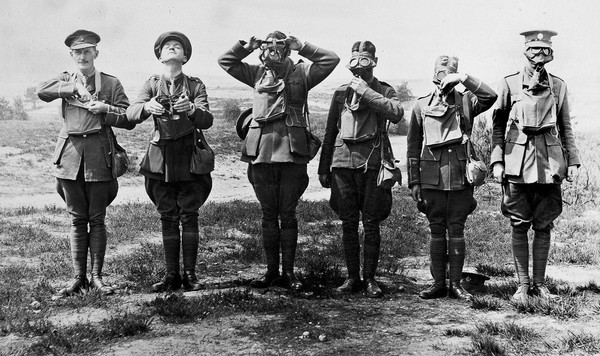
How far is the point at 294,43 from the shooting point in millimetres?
6480

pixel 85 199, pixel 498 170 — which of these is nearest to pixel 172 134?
pixel 85 199

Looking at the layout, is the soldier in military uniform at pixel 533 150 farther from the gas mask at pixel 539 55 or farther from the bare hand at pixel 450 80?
the bare hand at pixel 450 80

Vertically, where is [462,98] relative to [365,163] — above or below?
above

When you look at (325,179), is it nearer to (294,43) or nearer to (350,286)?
(350,286)

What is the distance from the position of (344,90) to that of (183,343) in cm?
315

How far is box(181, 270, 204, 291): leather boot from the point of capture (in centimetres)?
661

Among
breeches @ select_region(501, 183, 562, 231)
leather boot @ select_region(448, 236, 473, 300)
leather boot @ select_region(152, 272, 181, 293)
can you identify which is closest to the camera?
breeches @ select_region(501, 183, 562, 231)

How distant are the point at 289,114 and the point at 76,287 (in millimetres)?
2934

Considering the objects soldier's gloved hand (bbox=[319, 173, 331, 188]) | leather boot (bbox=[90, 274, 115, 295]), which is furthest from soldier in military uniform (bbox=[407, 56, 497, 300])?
leather boot (bbox=[90, 274, 115, 295])

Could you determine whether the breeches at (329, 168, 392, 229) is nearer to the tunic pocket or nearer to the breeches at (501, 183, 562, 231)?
the breeches at (501, 183, 562, 231)

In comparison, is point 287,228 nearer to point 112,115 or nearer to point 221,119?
point 112,115

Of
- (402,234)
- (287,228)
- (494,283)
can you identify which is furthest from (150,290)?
(402,234)

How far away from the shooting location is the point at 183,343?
4.85m

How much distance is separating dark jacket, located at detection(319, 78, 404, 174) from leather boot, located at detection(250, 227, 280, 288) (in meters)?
0.88
